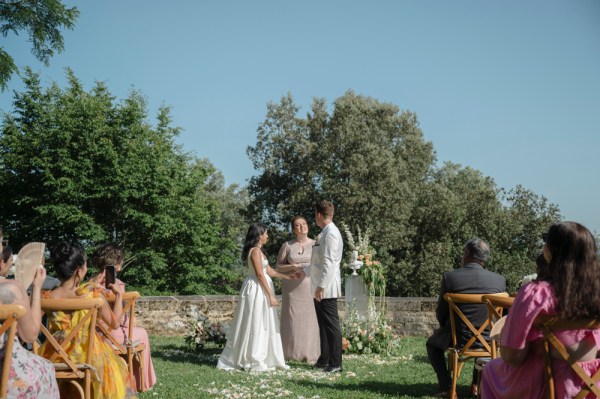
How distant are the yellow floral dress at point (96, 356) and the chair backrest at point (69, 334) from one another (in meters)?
0.05

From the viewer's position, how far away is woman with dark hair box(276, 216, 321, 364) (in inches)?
341

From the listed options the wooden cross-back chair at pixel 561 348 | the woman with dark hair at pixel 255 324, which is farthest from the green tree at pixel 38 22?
the wooden cross-back chair at pixel 561 348

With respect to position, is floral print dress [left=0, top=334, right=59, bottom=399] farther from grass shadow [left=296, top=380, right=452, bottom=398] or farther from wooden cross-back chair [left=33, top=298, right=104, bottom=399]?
grass shadow [left=296, top=380, right=452, bottom=398]

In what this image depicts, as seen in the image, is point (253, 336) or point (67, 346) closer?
point (67, 346)

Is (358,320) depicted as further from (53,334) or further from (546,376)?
(546,376)

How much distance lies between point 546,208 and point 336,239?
3047cm

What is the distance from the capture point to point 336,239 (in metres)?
7.58

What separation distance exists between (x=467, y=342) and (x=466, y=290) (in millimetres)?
496

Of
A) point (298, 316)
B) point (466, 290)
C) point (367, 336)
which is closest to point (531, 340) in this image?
point (466, 290)

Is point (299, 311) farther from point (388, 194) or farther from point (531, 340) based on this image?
point (388, 194)

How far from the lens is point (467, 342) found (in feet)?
18.8

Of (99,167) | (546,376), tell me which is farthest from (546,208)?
(546,376)

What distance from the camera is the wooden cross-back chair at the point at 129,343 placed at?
552 cm

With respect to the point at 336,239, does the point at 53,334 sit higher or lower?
lower
